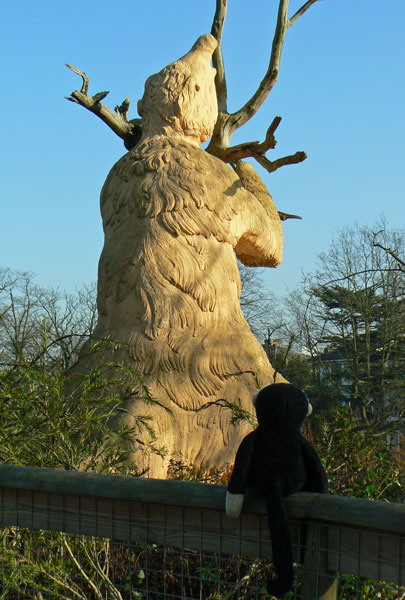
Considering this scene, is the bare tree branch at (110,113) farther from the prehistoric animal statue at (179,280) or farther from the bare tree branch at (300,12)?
the bare tree branch at (300,12)

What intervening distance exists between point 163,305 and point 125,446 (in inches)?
48.3

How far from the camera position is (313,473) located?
230 centimetres

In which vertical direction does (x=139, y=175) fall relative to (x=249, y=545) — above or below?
above

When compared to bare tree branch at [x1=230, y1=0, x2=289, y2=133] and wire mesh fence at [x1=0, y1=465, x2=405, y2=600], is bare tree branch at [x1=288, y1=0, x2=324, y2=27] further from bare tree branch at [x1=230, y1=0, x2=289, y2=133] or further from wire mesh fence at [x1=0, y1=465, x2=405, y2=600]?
wire mesh fence at [x1=0, y1=465, x2=405, y2=600]

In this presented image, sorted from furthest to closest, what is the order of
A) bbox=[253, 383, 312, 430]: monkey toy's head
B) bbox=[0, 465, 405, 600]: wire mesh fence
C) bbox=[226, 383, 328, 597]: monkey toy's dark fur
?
bbox=[253, 383, 312, 430]: monkey toy's head < bbox=[226, 383, 328, 597]: monkey toy's dark fur < bbox=[0, 465, 405, 600]: wire mesh fence

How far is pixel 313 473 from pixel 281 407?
0.24 m

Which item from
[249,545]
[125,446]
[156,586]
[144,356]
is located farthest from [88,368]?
[249,545]

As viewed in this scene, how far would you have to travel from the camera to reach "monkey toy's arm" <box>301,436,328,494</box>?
2.30 metres

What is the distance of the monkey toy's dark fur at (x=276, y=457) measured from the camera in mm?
2070

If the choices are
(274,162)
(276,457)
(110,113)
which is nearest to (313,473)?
(276,457)

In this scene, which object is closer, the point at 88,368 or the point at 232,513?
the point at 232,513

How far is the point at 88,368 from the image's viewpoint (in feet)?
19.0

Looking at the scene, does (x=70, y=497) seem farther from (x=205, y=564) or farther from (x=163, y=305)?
(x=163, y=305)

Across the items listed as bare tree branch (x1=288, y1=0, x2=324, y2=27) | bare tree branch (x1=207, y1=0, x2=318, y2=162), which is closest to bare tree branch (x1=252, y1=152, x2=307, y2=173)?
bare tree branch (x1=207, y1=0, x2=318, y2=162)
